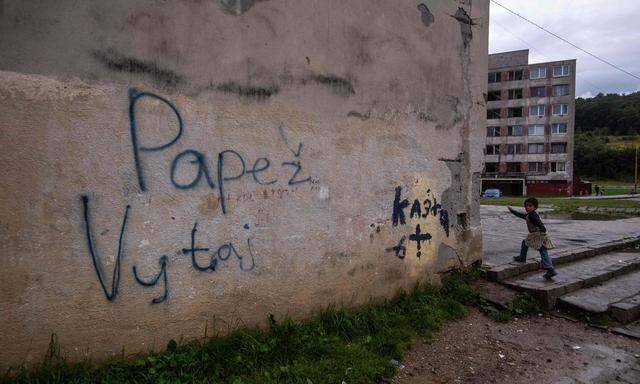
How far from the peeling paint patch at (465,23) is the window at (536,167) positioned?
56488 millimetres

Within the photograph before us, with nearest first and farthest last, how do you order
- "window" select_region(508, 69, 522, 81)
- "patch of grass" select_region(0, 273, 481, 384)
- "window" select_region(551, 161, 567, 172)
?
"patch of grass" select_region(0, 273, 481, 384) → "window" select_region(551, 161, 567, 172) → "window" select_region(508, 69, 522, 81)

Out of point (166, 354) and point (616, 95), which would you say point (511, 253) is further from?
point (616, 95)

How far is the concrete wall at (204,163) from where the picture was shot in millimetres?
2750

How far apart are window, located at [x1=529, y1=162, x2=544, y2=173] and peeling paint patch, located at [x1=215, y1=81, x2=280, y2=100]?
2341 inches

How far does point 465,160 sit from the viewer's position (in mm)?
5688

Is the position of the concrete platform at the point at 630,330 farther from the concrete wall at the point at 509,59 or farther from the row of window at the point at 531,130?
the concrete wall at the point at 509,59

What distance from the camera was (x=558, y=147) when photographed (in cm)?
5381

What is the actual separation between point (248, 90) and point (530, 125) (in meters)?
59.8

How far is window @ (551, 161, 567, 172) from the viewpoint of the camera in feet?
176

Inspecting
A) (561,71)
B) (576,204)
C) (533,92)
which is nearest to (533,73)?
(533,92)

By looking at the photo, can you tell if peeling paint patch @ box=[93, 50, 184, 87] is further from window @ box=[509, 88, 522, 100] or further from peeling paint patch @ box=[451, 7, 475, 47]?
window @ box=[509, 88, 522, 100]

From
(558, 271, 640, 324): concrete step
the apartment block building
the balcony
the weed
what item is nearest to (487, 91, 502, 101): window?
the apartment block building

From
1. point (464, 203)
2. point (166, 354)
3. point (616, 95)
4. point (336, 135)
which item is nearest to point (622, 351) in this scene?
point (464, 203)

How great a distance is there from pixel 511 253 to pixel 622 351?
3052 millimetres
